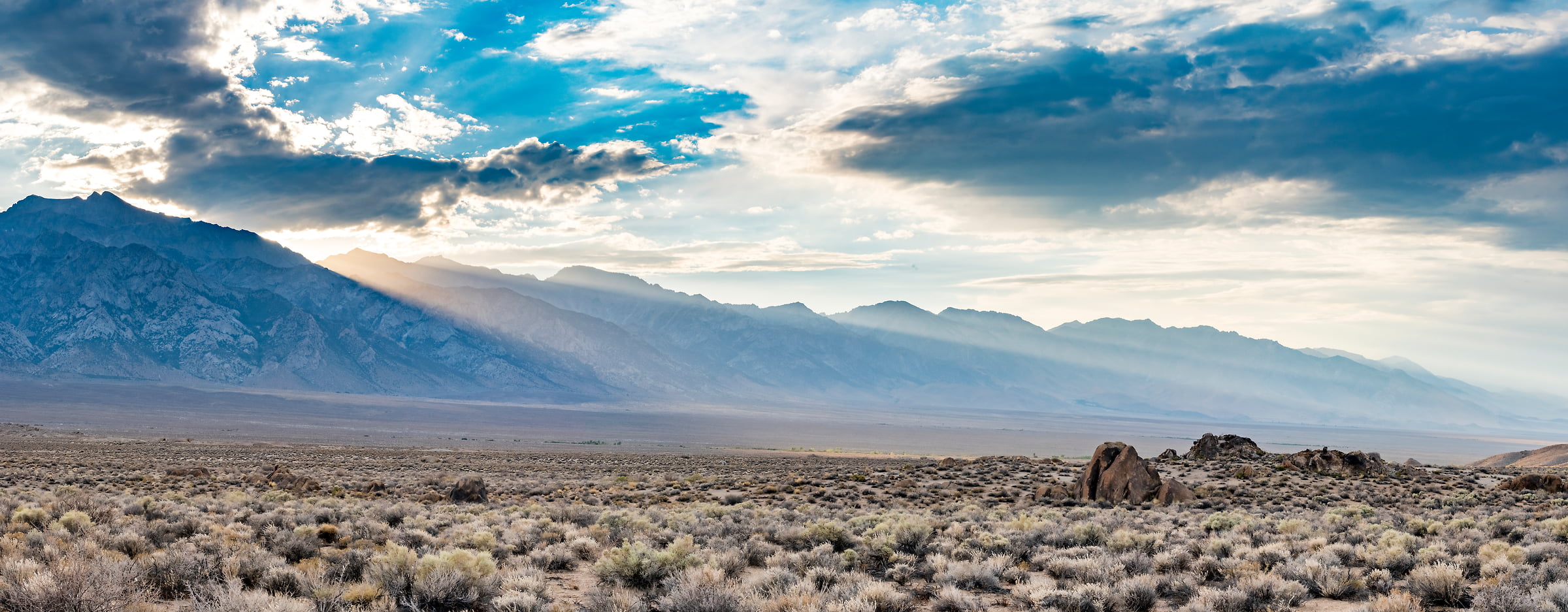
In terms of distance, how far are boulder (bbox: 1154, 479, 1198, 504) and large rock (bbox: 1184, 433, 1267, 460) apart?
16.6 meters

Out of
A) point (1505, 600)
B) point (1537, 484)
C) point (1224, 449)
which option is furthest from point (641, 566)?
point (1224, 449)

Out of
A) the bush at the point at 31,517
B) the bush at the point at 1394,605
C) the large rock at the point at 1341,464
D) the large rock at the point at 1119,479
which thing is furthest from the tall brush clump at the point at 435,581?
the large rock at the point at 1341,464

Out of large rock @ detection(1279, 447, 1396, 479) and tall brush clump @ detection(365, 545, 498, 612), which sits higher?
tall brush clump @ detection(365, 545, 498, 612)

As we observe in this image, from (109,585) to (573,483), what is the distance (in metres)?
25.4

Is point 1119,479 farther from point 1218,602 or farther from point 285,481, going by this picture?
point 285,481

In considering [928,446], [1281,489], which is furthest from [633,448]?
[1281,489]

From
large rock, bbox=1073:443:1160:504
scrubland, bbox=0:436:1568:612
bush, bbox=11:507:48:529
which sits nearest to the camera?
scrubland, bbox=0:436:1568:612

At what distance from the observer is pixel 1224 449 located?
4184cm

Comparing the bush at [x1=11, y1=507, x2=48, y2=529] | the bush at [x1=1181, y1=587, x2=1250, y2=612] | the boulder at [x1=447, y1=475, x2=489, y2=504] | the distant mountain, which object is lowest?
the distant mountain

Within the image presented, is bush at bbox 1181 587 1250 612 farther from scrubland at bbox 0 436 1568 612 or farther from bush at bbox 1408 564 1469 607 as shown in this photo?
bush at bbox 1408 564 1469 607

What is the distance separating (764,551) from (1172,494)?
17.0 metres

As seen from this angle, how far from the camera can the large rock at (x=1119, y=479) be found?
25.3 meters

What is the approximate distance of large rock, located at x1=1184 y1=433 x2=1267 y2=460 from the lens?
40.4 metres

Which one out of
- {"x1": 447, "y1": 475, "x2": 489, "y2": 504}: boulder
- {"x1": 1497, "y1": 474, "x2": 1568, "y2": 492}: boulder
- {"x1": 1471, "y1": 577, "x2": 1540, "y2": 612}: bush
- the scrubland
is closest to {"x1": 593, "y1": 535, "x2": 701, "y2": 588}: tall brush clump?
the scrubland
